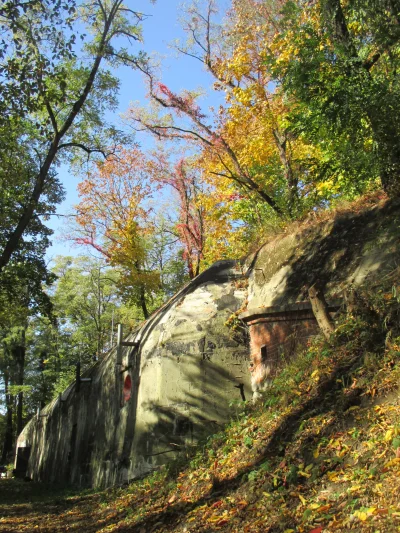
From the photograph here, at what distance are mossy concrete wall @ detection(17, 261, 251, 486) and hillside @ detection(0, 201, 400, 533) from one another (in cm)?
207

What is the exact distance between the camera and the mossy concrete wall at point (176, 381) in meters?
10.2

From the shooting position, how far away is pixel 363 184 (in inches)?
484

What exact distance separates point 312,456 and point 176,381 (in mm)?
6008

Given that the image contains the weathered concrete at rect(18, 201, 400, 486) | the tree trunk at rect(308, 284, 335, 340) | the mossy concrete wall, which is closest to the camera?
the tree trunk at rect(308, 284, 335, 340)

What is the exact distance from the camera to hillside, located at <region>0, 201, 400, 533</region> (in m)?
3.91

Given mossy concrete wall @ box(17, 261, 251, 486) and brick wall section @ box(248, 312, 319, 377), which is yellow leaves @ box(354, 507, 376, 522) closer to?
brick wall section @ box(248, 312, 319, 377)

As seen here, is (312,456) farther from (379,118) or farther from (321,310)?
(379,118)

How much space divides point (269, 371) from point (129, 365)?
4.89 m

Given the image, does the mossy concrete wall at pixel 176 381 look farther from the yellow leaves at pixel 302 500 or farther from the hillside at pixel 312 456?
the yellow leaves at pixel 302 500

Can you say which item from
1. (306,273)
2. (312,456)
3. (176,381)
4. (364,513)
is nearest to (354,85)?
(306,273)

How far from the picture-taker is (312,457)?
477 cm

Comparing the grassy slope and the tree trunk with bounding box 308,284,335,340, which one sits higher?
the tree trunk with bounding box 308,284,335,340

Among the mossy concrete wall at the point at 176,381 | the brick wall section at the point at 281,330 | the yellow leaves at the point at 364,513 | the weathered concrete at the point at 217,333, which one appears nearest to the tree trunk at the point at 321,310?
the brick wall section at the point at 281,330

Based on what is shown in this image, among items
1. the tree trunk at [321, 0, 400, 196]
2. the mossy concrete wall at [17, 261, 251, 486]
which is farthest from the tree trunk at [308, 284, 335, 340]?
the tree trunk at [321, 0, 400, 196]
